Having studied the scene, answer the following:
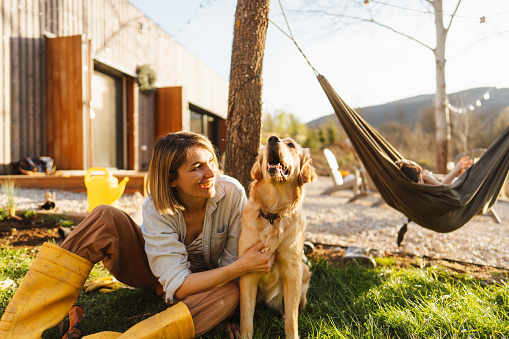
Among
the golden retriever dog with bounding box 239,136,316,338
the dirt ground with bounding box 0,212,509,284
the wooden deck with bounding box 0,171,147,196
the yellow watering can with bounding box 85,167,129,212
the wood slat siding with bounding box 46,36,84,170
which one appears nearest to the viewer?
the golden retriever dog with bounding box 239,136,316,338

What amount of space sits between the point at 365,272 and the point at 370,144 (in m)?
1.13

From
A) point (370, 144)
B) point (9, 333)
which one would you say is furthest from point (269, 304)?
point (370, 144)

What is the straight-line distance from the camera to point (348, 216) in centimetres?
578

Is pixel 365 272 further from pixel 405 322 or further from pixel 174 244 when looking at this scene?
pixel 174 244

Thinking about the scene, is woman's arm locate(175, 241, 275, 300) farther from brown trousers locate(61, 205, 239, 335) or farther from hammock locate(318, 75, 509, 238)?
hammock locate(318, 75, 509, 238)

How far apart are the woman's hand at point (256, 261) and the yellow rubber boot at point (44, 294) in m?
0.83

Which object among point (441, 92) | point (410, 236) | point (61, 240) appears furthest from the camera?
point (441, 92)

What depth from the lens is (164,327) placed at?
1.49 metres

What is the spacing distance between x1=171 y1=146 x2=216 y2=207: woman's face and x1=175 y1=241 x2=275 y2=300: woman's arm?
1.35 ft

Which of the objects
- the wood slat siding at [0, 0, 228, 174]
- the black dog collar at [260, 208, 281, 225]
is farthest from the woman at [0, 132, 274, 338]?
the wood slat siding at [0, 0, 228, 174]

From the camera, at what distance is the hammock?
2.68 metres

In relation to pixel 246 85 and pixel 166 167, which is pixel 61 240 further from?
pixel 246 85

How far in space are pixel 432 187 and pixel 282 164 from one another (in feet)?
5.00

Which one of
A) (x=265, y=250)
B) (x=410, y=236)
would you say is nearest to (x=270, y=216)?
(x=265, y=250)
